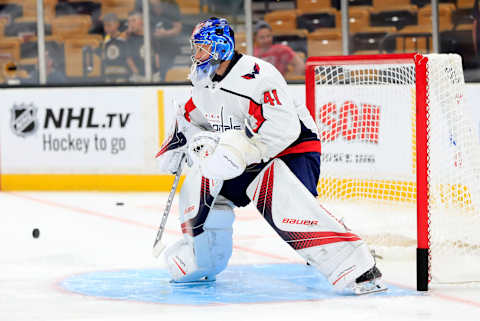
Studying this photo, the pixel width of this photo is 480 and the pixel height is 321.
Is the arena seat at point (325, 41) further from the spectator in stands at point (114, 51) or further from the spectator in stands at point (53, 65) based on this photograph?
the spectator in stands at point (53, 65)

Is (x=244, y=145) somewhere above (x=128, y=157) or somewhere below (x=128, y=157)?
above

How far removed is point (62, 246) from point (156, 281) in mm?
1268

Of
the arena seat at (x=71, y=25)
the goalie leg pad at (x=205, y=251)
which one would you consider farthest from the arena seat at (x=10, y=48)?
the goalie leg pad at (x=205, y=251)

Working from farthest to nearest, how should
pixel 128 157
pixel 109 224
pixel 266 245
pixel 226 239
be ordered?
1. pixel 128 157
2. pixel 109 224
3. pixel 266 245
4. pixel 226 239

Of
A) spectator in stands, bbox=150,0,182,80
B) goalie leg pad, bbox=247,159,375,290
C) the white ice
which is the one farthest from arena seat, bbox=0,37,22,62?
goalie leg pad, bbox=247,159,375,290

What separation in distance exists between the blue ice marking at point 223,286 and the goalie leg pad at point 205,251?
0.06 metres

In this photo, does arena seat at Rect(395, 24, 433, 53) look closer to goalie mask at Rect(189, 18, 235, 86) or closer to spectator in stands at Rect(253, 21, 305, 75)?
spectator in stands at Rect(253, 21, 305, 75)

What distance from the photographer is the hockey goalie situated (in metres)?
3.62

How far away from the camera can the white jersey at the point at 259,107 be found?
11.9ft

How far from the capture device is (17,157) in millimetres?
8141

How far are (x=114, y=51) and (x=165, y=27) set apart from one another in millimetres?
519

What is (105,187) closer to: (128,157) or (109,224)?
(128,157)

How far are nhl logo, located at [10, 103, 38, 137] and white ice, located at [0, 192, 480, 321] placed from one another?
561mm

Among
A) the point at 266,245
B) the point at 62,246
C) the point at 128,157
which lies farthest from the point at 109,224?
the point at 128,157
